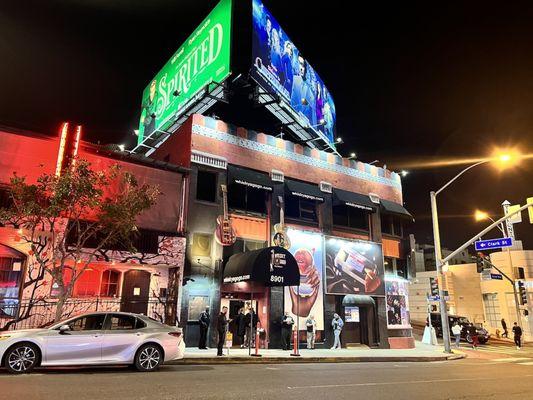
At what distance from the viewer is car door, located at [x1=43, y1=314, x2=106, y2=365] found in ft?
34.6

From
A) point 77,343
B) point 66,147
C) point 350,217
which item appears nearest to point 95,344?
point 77,343

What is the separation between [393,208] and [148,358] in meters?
19.8

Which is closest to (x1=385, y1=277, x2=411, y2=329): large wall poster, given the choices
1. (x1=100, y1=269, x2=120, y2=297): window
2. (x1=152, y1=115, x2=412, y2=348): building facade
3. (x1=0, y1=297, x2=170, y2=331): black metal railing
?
(x1=152, y1=115, x2=412, y2=348): building facade

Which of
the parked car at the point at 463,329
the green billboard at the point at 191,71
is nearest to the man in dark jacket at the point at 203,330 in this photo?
the green billboard at the point at 191,71

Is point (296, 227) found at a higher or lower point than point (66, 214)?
higher

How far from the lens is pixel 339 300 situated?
24000 millimetres

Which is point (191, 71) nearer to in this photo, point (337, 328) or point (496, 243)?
point (337, 328)

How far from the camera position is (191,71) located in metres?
29.0

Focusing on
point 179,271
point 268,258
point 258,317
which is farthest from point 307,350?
point 179,271

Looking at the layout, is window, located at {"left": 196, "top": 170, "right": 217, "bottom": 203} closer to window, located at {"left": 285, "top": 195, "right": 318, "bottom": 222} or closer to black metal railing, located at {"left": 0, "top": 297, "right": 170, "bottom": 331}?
window, located at {"left": 285, "top": 195, "right": 318, "bottom": 222}

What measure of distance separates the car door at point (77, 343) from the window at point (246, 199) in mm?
11180

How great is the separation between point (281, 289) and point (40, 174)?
11.9 metres

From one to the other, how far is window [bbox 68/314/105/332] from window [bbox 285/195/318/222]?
13.6 m

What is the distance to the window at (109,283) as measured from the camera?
61.5ft
